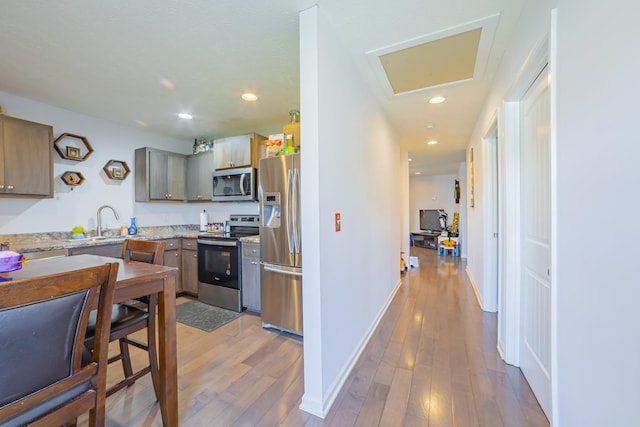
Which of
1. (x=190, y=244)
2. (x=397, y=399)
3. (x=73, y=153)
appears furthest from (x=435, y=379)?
(x=73, y=153)

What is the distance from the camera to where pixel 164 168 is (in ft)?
12.4

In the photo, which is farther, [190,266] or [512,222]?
[190,266]

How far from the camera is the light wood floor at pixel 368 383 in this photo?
1.47m

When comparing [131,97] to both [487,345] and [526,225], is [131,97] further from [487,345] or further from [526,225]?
[487,345]

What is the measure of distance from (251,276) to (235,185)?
138cm

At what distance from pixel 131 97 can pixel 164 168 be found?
4.15 ft

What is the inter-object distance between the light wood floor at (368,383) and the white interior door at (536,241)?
0.70 feet

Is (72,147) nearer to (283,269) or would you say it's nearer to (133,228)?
(133,228)

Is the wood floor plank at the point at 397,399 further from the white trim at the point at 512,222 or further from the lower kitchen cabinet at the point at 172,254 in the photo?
the lower kitchen cabinet at the point at 172,254

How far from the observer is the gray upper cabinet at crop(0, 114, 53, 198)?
2.38 metres

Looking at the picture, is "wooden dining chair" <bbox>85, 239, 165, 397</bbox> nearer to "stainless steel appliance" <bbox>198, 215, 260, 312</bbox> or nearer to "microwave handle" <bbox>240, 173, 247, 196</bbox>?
"stainless steel appliance" <bbox>198, 215, 260, 312</bbox>

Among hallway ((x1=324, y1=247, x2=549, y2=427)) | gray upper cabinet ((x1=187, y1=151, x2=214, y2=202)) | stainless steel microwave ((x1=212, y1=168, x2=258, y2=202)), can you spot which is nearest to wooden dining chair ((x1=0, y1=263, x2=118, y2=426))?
hallway ((x1=324, y1=247, x2=549, y2=427))

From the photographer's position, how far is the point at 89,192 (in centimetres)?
325

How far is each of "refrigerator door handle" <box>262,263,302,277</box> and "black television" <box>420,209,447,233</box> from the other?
280 inches
